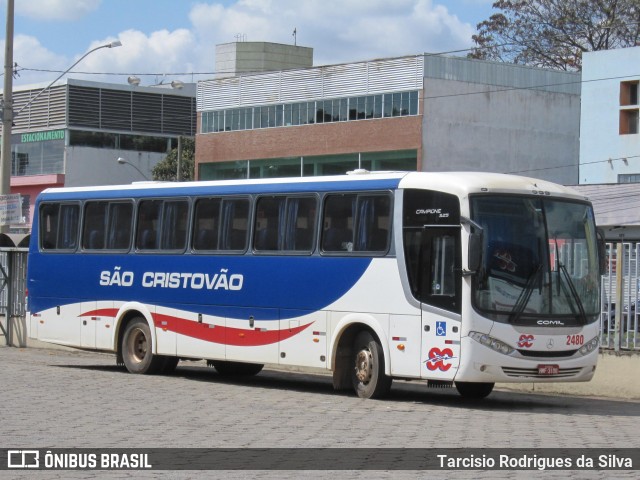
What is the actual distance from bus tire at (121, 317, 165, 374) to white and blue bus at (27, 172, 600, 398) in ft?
0.12

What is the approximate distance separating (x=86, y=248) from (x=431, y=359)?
885 cm

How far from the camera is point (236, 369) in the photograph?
921 inches

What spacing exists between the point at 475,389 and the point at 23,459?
9460 millimetres

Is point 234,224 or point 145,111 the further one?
point 145,111

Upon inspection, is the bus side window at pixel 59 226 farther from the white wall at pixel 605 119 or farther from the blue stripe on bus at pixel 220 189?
the white wall at pixel 605 119

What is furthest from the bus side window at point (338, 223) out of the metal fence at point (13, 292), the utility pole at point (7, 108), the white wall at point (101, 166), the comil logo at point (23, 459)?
the white wall at point (101, 166)

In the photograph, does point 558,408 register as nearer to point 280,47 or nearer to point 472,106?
point 472,106

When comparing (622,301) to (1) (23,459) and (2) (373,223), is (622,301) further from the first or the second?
(1) (23,459)

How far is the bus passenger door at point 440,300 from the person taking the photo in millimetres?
17016

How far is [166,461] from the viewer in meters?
11.1

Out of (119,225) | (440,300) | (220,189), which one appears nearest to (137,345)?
(119,225)

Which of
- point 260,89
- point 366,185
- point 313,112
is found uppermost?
point 260,89

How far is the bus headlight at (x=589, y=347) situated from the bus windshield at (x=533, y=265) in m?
0.32

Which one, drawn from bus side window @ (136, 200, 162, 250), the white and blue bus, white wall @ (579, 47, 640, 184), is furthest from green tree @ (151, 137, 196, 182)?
bus side window @ (136, 200, 162, 250)
